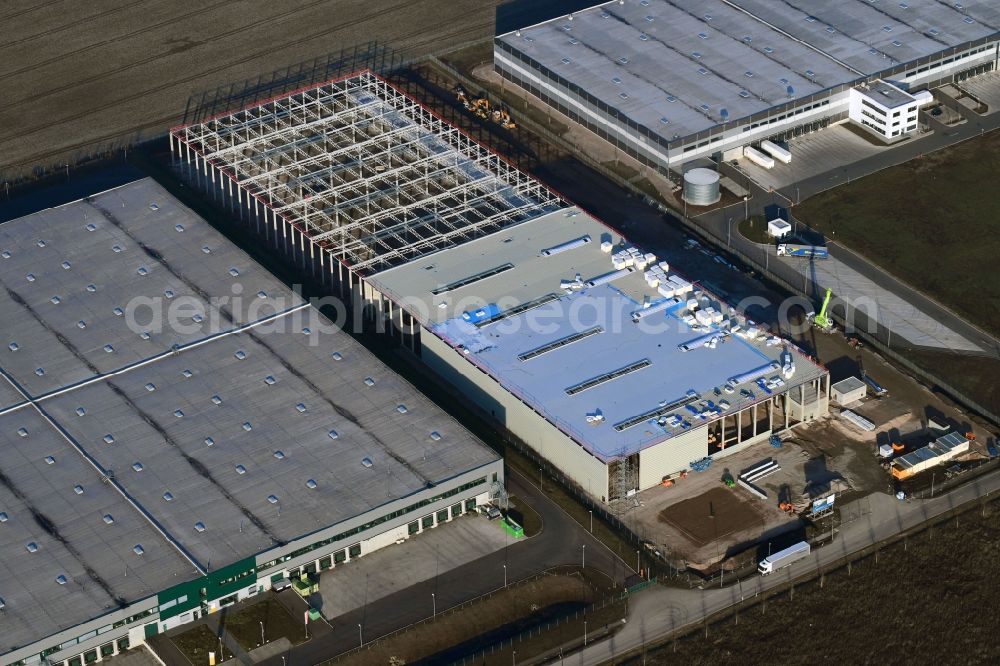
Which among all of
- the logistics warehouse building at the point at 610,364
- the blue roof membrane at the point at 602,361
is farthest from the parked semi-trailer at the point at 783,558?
the blue roof membrane at the point at 602,361

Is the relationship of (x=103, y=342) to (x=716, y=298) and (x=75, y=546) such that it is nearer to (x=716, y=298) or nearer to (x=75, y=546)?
(x=75, y=546)

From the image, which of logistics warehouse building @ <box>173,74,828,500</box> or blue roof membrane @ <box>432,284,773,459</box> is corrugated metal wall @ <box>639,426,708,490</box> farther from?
blue roof membrane @ <box>432,284,773,459</box>

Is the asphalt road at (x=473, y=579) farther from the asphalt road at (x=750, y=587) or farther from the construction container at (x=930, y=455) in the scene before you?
the construction container at (x=930, y=455)

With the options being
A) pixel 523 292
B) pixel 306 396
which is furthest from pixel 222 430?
pixel 523 292

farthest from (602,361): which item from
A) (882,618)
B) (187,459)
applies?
(187,459)

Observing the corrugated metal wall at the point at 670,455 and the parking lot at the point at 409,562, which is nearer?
the parking lot at the point at 409,562

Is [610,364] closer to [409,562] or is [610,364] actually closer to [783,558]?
[783,558]
